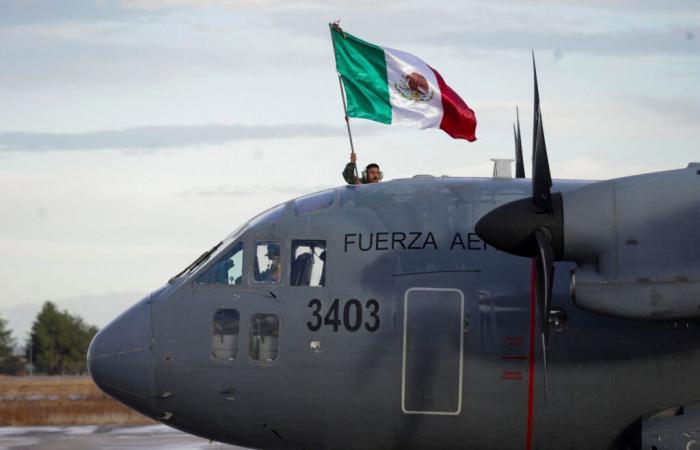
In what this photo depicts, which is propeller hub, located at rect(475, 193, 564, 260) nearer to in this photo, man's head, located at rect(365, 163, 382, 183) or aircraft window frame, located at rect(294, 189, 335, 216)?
aircraft window frame, located at rect(294, 189, 335, 216)

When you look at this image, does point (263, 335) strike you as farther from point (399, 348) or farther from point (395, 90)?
point (395, 90)

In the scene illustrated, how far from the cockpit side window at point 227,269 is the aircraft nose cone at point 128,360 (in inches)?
36.4

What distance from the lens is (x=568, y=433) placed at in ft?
51.5

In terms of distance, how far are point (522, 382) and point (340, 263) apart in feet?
9.36

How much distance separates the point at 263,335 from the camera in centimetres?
1603

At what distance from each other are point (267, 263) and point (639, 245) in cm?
505

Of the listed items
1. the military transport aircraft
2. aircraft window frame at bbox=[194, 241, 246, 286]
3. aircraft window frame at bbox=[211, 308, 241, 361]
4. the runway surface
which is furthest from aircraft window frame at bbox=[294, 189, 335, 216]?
the runway surface

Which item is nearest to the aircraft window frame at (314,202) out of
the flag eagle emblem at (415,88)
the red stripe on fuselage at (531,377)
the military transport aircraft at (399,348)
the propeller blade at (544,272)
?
the military transport aircraft at (399,348)

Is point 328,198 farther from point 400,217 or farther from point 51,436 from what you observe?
point 51,436

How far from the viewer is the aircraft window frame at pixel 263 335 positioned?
629 inches

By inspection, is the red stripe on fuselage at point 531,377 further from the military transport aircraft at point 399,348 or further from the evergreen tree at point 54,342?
the evergreen tree at point 54,342

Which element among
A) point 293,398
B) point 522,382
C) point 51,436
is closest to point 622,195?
point 522,382

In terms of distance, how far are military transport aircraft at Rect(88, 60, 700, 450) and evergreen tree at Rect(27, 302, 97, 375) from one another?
3695 inches

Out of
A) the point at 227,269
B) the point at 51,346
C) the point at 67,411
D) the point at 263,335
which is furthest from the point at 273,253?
the point at 51,346
